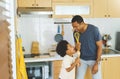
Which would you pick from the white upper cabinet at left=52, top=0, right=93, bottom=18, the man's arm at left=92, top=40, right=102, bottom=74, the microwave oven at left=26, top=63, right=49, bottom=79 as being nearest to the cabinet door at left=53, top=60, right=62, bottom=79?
the microwave oven at left=26, top=63, right=49, bottom=79

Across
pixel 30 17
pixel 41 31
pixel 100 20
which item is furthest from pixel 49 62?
pixel 100 20

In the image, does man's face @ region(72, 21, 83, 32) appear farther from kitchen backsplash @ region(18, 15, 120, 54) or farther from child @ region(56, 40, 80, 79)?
kitchen backsplash @ region(18, 15, 120, 54)

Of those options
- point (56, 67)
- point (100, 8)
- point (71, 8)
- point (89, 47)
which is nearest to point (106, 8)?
point (100, 8)

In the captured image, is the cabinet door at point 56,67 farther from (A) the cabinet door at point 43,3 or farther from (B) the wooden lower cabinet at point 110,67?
(A) the cabinet door at point 43,3

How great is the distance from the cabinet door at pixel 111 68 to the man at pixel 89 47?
0.55 m

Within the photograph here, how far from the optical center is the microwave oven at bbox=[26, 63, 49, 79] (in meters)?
3.27

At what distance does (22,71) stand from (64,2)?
1563 mm

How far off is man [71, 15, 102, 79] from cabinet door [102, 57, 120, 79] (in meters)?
0.55

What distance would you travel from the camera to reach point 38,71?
3.30 metres

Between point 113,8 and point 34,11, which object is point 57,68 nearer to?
point 34,11

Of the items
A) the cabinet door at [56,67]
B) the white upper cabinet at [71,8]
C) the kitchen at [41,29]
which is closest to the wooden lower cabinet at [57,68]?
the cabinet door at [56,67]

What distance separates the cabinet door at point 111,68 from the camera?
3.42 meters

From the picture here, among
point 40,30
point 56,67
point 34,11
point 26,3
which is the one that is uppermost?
point 26,3

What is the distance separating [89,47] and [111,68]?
0.86 metres
